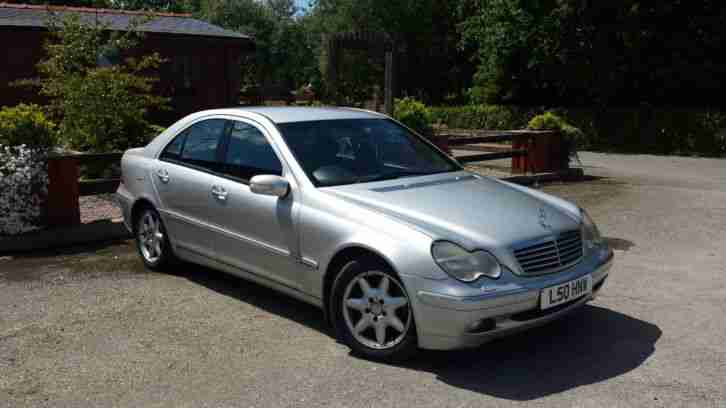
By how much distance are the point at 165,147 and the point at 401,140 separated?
2.26m

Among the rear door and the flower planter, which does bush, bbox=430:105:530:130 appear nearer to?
the flower planter

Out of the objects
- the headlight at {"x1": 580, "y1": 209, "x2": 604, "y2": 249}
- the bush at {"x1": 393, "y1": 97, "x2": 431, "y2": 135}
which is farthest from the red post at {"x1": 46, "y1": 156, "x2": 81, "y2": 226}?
the bush at {"x1": 393, "y1": 97, "x2": 431, "y2": 135}

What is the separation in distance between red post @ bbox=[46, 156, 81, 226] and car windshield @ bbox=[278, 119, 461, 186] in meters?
3.90

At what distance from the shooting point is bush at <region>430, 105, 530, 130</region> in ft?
94.0

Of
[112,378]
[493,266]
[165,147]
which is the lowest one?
[112,378]

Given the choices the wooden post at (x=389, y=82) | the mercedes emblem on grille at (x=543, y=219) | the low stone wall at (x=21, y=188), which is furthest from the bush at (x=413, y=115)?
the mercedes emblem on grille at (x=543, y=219)

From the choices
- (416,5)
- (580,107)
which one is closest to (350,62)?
(416,5)

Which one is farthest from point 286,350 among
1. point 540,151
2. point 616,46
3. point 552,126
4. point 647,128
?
point 616,46

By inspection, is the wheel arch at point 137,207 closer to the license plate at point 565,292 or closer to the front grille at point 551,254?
the front grille at point 551,254

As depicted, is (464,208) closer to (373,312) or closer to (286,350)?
(373,312)

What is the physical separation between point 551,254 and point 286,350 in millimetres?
1892

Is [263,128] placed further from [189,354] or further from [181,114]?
[181,114]

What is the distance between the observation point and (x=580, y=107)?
90.8 ft

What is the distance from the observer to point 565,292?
184 inches
